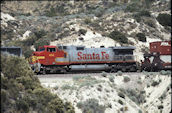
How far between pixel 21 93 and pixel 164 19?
66.7 meters

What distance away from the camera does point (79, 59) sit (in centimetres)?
3859

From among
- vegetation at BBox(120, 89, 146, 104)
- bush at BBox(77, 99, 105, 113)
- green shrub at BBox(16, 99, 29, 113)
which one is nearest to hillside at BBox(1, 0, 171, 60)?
vegetation at BBox(120, 89, 146, 104)

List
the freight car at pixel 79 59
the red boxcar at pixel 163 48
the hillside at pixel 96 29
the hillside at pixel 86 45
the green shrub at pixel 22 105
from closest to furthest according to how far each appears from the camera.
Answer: the green shrub at pixel 22 105, the hillside at pixel 86 45, the freight car at pixel 79 59, the red boxcar at pixel 163 48, the hillside at pixel 96 29

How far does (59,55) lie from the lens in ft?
123

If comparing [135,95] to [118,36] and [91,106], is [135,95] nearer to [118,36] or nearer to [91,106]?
[91,106]

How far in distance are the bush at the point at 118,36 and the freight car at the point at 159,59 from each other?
20840mm

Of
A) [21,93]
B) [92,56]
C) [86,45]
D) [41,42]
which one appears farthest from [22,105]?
[41,42]

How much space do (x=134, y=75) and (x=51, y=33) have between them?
1382 inches

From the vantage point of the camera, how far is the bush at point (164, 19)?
79.9m

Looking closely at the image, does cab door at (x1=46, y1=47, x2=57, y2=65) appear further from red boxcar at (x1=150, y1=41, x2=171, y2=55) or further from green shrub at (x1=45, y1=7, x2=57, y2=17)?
green shrub at (x1=45, y1=7, x2=57, y2=17)

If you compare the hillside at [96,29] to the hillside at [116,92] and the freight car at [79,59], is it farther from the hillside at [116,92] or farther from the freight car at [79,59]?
the hillside at [116,92]

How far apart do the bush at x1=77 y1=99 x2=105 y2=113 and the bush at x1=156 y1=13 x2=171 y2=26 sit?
57.1m

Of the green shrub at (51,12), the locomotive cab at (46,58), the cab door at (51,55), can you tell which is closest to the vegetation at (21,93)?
the locomotive cab at (46,58)

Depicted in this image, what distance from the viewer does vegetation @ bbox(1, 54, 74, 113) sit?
55.9ft
